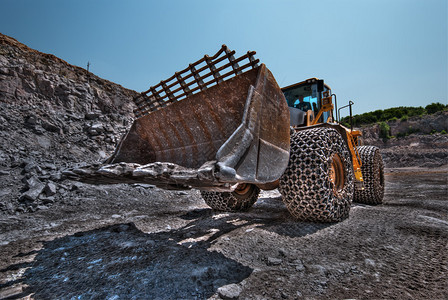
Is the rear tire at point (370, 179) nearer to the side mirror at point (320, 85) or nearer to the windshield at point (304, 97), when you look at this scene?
the windshield at point (304, 97)

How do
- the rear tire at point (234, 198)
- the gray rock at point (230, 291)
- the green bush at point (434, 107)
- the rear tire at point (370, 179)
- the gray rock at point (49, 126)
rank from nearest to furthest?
the gray rock at point (230, 291) < the rear tire at point (234, 198) < the rear tire at point (370, 179) < the gray rock at point (49, 126) < the green bush at point (434, 107)

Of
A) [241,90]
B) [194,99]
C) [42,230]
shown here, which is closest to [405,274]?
[241,90]

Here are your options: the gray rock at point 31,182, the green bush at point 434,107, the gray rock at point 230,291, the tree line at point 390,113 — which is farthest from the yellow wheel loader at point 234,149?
the green bush at point 434,107

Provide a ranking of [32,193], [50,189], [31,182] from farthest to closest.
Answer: [31,182]
[50,189]
[32,193]

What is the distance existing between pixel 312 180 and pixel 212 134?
1385mm

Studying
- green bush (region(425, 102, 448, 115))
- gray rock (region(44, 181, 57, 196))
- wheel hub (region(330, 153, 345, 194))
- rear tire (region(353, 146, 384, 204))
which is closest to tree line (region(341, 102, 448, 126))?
green bush (region(425, 102, 448, 115))

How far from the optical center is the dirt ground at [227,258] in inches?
61.2

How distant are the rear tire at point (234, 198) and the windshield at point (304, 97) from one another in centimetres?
223

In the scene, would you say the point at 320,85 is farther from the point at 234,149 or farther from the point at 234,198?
the point at 234,149

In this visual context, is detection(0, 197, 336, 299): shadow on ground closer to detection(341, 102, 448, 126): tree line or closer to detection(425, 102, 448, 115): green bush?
detection(341, 102, 448, 126): tree line

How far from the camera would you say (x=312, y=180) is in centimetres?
276

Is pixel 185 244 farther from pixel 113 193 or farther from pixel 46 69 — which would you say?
pixel 46 69

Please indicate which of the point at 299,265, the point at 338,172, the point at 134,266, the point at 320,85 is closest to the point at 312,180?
the point at 338,172

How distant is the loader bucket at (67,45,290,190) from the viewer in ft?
6.37
